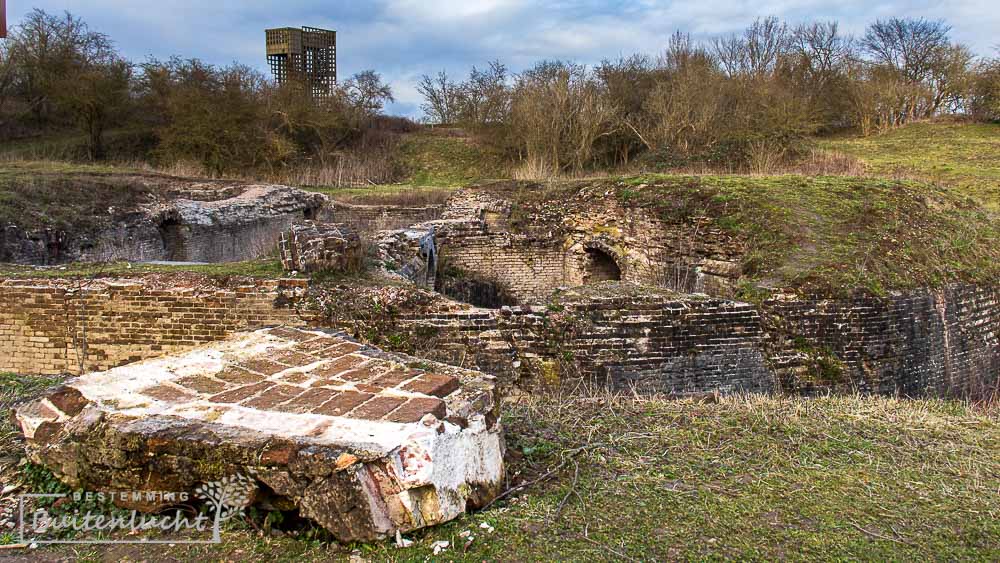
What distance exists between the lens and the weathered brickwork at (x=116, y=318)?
17.9 ft

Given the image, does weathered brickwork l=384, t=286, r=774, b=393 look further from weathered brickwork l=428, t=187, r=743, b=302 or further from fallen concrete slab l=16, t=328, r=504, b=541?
weathered brickwork l=428, t=187, r=743, b=302

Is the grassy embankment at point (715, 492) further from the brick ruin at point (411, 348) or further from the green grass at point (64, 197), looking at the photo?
the green grass at point (64, 197)

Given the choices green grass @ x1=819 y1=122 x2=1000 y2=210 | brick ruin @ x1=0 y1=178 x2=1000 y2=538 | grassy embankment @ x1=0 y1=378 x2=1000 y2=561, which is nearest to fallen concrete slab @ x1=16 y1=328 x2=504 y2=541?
brick ruin @ x1=0 y1=178 x2=1000 y2=538

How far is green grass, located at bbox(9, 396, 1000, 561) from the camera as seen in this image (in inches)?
91.8

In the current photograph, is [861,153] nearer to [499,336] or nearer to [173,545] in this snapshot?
[499,336]

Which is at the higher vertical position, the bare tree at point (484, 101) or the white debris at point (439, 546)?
the bare tree at point (484, 101)

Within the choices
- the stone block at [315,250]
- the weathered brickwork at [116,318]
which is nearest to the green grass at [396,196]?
the stone block at [315,250]

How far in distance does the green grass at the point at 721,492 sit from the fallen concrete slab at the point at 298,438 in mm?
158

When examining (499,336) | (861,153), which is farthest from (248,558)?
(861,153)

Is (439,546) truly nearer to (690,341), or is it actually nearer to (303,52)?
(690,341)

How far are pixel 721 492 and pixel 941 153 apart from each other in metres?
22.1

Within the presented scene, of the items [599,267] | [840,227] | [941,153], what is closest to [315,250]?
[840,227]

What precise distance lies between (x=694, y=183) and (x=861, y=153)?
13.3 meters

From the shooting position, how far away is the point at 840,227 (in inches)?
334
